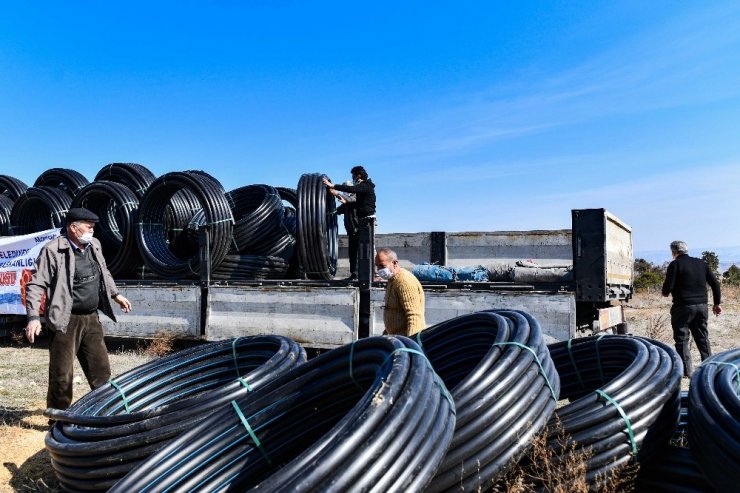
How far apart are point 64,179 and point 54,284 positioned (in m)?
7.46

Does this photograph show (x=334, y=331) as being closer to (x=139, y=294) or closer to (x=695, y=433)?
(x=139, y=294)

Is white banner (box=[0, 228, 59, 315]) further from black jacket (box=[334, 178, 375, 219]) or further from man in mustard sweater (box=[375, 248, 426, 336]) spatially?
man in mustard sweater (box=[375, 248, 426, 336])

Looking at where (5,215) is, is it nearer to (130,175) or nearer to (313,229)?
(130,175)

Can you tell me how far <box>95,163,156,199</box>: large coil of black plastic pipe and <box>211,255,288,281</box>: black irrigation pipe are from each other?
274 centimetres

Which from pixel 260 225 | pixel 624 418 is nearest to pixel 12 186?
pixel 260 225

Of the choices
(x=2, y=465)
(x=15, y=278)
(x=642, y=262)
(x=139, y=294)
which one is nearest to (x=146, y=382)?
(x=2, y=465)

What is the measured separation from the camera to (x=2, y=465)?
4.18 metres

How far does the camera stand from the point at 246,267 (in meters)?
8.31

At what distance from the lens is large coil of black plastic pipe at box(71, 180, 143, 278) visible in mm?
8969

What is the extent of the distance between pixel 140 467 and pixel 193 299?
5.06 m

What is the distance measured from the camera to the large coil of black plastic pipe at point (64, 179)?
36.4ft

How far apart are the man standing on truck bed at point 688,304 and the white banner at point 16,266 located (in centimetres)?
861

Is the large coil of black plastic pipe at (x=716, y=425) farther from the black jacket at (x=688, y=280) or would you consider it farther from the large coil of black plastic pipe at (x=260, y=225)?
the large coil of black plastic pipe at (x=260, y=225)

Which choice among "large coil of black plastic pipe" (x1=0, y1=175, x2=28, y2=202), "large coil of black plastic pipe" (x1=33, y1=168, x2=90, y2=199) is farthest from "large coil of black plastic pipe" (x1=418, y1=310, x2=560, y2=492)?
"large coil of black plastic pipe" (x1=0, y1=175, x2=28, y2=202)
